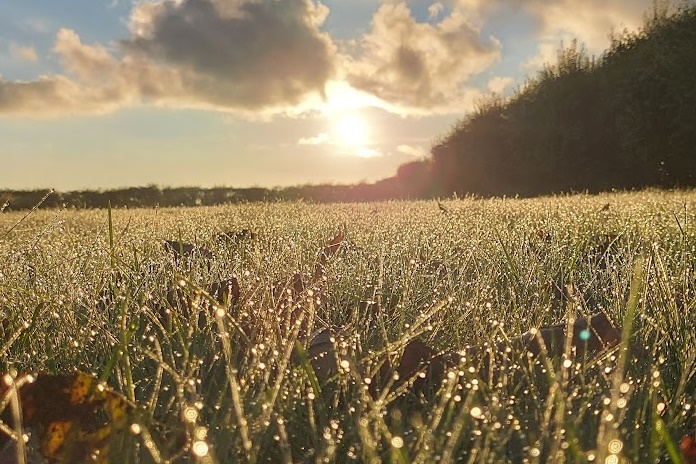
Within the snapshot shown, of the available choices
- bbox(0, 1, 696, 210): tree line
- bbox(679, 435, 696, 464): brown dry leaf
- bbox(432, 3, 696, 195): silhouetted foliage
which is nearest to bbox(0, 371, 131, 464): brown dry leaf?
bbox(679, 435, 696, 464): brown dry leaf

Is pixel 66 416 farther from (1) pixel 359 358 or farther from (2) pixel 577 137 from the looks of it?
(2) pixel 577 137

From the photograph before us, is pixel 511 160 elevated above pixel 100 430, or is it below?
above

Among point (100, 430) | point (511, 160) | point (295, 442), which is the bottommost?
point (295, 442)

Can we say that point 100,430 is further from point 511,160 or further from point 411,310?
point 511,160

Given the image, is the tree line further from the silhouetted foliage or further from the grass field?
the grass field

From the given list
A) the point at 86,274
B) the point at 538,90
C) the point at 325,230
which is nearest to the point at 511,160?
the point at 538,90

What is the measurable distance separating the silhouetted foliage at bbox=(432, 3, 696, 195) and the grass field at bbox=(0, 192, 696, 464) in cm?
1400

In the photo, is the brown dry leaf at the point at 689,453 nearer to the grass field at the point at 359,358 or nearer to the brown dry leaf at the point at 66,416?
the grass field at the point at 359,358

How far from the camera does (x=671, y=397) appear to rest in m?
1.32

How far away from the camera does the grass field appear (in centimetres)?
100

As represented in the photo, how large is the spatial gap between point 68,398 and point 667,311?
132 centimetres

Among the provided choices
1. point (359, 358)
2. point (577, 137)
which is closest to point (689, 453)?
point (359, 358)

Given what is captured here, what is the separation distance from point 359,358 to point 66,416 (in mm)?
753

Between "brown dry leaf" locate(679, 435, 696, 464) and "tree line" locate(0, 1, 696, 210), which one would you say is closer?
"brown dry leaf" locate(679, 435, 696, 464)
